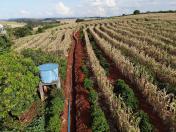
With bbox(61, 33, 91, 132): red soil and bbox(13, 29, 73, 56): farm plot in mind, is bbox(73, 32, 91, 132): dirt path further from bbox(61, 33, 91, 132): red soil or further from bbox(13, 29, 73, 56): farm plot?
bbox(13, 29, 73, 56): farm plot

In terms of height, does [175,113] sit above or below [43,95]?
above

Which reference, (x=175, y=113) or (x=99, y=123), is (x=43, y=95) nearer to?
(x=99, y=123)

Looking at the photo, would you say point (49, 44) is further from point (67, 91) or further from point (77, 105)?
point (77, 105)

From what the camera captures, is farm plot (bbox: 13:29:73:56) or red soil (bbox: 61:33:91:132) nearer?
red soil (bbox: 61:33:91:132)

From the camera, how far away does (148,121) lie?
1075 cm

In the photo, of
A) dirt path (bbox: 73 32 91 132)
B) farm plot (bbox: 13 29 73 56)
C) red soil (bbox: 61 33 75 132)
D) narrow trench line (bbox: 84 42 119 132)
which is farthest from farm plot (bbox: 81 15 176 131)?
farm plot (bbox: 13 29 73 56)

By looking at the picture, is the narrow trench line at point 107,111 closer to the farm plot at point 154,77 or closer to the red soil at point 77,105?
the red soil at point 77,105

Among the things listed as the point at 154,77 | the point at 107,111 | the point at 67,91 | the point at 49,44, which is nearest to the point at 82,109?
the point at 107,111

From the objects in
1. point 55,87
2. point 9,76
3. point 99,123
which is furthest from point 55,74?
point 99,123

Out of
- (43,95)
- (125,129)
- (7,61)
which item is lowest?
(43,95)

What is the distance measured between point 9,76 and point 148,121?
539 centimetres

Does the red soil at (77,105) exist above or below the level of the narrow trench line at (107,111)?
below

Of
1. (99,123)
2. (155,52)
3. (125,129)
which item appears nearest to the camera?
(125,129)

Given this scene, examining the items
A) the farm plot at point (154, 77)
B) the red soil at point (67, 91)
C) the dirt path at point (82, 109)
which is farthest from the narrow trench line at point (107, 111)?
the red soil at point (67, 91)
